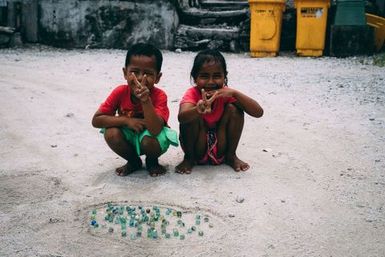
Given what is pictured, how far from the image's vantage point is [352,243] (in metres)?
2.24

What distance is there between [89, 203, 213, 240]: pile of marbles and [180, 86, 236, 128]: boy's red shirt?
852 millimetres

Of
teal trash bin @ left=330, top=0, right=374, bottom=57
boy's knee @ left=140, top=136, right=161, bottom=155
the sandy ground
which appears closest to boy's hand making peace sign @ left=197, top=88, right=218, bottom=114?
boy's knee @ left=140, top=136, right=161, bottom=155

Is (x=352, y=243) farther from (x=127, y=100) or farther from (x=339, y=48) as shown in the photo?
(x=339, y=48)

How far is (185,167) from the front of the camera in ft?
10.6

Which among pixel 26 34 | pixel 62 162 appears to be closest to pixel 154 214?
pixel 62 162

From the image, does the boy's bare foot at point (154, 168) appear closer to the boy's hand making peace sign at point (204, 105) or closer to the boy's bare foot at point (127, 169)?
the boy's bare foot at point (127, 169)

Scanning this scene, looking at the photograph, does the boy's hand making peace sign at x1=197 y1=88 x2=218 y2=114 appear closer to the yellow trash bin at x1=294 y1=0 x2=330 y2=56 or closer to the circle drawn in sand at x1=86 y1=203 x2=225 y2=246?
A: the circle drawn in sand at x1=86 y1=203 x2=225 y2=246

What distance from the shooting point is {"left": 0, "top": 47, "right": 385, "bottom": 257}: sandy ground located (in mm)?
2242

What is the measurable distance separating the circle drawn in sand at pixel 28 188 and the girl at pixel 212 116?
0.88 m

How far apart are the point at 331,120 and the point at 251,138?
959 millimetres

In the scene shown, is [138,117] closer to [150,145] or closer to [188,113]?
[150,145]

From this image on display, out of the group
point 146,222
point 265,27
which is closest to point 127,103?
point 146,222

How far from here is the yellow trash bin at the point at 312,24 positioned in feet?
27.6

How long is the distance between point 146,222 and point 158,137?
747 millimetres
